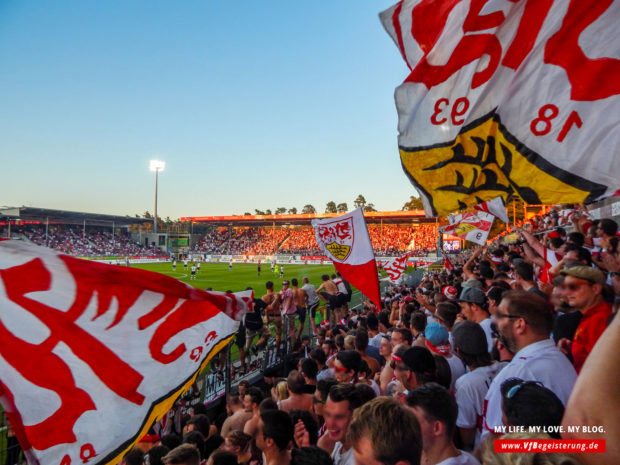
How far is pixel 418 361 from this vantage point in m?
3.17

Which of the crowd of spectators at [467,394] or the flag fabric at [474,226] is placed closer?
the crowd of spectators at [467,394]

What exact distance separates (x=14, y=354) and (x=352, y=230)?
5227 millimetres

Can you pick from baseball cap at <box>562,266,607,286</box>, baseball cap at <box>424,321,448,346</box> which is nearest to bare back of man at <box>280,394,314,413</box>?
baseball cap at <box>424,321,448,346</box>

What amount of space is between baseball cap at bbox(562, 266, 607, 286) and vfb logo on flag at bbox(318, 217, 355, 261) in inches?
147

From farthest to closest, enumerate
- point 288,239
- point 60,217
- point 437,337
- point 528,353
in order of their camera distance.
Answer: point 288,239, point 60,217, point 437,337, point 528,353

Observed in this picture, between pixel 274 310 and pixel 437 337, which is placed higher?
pixel 437 337

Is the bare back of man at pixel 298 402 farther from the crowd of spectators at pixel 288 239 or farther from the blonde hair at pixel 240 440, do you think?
the crowd of spectators at pixel 288 239

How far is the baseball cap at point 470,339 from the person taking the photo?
3291mm

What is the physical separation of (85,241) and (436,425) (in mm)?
72712

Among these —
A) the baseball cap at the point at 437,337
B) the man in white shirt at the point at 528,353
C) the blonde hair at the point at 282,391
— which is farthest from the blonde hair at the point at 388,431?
the blonde hair at the point at 282,391

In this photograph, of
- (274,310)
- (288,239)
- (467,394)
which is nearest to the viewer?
(467,394)

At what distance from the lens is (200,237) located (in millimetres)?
77375

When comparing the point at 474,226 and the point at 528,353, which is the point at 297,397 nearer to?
the point at 528,353

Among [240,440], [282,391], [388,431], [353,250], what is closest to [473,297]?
[353,250]
